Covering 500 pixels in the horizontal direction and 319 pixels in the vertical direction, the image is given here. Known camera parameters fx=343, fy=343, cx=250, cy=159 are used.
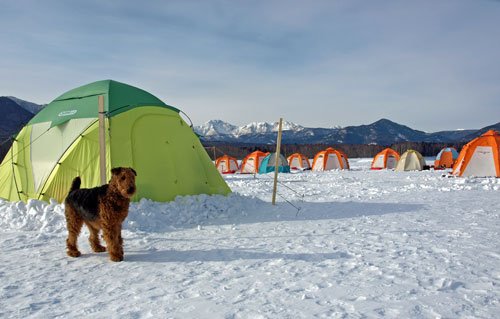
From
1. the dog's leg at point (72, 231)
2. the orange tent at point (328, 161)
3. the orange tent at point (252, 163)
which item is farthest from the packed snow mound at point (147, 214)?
the orange tent at point (328, 161)

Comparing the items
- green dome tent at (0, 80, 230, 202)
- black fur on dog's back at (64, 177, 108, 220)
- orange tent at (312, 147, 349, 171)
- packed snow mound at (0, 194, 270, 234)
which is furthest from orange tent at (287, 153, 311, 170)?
black fur on dog's back at (64, 177, 108, 220)

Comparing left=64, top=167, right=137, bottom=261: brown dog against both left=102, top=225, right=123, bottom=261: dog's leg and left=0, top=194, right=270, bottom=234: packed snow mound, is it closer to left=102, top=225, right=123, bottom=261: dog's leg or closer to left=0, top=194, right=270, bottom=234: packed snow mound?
left=102, top=225, right=123, bottom=261: dog's leg

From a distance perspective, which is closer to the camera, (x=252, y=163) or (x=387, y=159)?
(x=252, y=163)

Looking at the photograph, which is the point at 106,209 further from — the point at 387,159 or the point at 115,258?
the point at 387,159

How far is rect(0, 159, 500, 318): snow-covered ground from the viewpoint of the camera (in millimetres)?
4004

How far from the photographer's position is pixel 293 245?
6656 mm

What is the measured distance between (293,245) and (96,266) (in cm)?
352

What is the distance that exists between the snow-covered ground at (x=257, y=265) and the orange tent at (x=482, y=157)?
12.3m

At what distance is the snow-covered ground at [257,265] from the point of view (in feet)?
13.1

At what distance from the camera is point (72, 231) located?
244 inches

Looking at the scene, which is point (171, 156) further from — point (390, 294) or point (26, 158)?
point (390, 294)

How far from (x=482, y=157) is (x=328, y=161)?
610 inches

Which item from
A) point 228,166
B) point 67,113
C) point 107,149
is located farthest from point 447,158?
point 67,113

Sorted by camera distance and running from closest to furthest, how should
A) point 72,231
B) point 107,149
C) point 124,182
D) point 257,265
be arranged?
point 257,265 < point 124,182 < point 72,231 < point 107,149
